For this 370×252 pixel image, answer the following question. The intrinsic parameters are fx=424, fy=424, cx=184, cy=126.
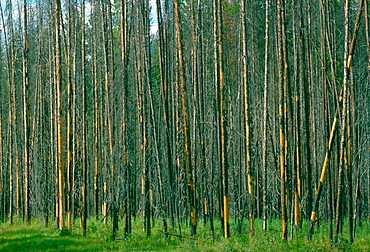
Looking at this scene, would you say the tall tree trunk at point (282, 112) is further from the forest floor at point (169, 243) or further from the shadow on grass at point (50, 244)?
the shadow on grass at point (50, 244)

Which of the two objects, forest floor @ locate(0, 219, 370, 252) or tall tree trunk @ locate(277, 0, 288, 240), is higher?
tall tree trunk @ locate(277, 0, 288, 240)

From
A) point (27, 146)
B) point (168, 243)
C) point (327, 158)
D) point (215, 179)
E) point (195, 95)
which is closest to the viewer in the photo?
point (327, 158)

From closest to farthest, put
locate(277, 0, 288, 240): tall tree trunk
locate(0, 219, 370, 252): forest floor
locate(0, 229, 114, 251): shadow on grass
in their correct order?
locate(0, 219, 370, 252): forest floor, locate(277, 0, 288, 240): tall tree trunk, locate(0, 229, 114, 251): shadow on grass

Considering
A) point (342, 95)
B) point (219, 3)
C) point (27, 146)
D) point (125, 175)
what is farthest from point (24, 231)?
point (342, 95)

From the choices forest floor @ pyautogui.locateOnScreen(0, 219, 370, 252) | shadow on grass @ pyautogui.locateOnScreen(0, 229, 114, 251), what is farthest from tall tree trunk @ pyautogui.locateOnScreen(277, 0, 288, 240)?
shadow on grass @ pyautogui.locateOnScreen(0, 229, 114, 251)

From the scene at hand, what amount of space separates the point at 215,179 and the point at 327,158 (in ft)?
28.8

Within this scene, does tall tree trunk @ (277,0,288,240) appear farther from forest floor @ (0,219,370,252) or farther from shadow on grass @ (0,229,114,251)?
shadow on grass @ (0,229,114,251)

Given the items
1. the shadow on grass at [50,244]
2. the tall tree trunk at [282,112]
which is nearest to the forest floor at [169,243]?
the shadow on grass at [50,244]

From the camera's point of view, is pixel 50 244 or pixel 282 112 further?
pixel 50 244

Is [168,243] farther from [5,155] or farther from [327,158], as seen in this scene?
[5,155]

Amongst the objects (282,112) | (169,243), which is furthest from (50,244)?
(282,112)

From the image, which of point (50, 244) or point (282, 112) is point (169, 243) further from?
point (282, 112)

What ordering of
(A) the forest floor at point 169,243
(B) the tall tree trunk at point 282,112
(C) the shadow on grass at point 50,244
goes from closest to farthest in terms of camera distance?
(A) the forest floor at point 169,243
(B) the tall tree trunk at point 282,112
(C) the shadow on grass at point 50,244

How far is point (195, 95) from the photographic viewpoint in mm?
12977
